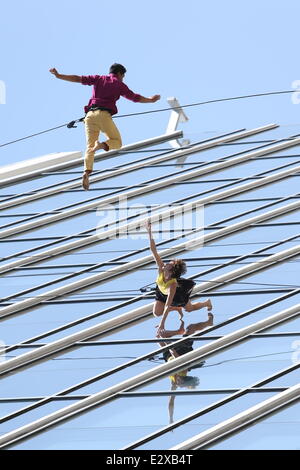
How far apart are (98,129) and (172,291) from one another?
388cm

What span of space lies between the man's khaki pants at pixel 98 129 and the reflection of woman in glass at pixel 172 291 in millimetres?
3266

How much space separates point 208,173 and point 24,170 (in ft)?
14.0

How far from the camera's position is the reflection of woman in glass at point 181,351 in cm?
1959

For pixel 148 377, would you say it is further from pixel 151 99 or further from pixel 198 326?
pixel 151 99

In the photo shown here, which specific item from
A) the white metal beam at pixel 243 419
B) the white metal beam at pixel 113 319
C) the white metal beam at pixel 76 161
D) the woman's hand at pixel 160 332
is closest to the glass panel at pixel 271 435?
the white metal beam at pixel 243 419

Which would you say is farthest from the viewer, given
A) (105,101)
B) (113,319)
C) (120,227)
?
(120,227)

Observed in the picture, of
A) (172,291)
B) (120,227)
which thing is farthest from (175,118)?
(172,291)

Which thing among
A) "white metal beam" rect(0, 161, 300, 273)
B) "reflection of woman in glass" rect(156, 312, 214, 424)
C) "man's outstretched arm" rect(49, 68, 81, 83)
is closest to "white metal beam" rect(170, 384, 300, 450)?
"reflection of woman in glass" rect(156, 312, 214, 424)

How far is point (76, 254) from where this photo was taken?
2656 cm

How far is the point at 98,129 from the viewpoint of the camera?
24.8 m

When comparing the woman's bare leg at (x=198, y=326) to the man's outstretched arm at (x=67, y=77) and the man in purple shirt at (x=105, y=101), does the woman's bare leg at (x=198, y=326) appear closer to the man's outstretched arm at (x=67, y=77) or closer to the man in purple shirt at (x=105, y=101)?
the man in purple shirt at (x=105, y=101)
